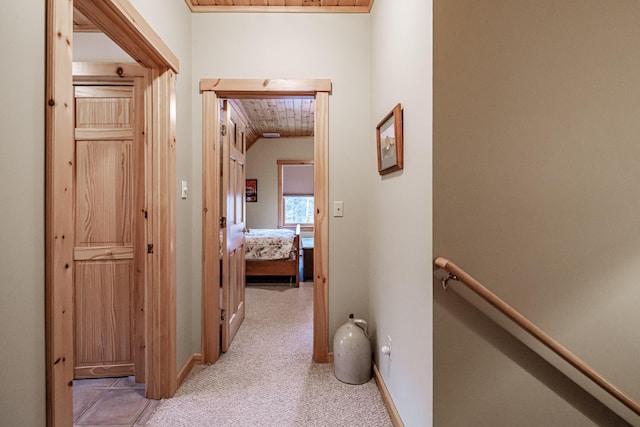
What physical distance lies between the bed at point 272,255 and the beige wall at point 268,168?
2.17m

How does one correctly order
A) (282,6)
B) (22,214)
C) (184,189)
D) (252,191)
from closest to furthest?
(22,214), (184,189), (282,6), (252,191)

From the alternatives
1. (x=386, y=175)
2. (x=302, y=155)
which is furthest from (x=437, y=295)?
(x=302, y=155)

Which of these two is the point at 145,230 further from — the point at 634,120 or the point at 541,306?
the point at 634,120

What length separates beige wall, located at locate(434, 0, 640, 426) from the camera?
125 cm

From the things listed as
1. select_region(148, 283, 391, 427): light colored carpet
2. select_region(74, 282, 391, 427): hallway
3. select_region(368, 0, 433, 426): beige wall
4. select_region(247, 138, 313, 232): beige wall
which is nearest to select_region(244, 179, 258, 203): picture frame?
select_region(247, 138, 313, 232): beige wall

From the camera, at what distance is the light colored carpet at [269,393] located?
1.81 m

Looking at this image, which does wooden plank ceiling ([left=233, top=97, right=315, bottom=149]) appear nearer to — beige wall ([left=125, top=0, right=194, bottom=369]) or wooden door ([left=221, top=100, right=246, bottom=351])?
wooden door ([left=221, top=100, right=246, bottom=351])

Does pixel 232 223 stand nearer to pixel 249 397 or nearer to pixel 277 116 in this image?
pixel 249 397

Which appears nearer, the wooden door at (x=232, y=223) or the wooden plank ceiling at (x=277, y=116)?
the wooden door at (x=232, y=223)

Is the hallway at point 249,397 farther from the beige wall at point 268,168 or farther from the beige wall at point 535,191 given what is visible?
the beige wall at point 268,168

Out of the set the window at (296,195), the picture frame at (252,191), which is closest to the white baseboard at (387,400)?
the window at (296,195)

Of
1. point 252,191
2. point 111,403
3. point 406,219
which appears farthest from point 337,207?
point 252,191

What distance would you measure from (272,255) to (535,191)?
3745 mm

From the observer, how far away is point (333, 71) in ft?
7.97
